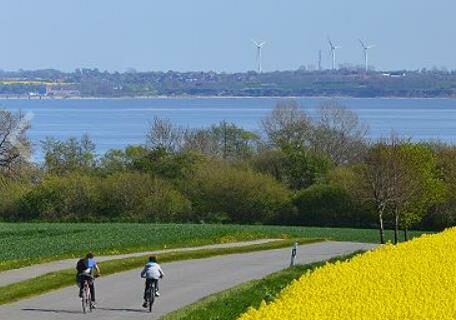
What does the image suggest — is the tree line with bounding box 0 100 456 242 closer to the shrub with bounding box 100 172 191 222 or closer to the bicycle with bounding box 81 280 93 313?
the shrub with bounding box 100 172 191 222

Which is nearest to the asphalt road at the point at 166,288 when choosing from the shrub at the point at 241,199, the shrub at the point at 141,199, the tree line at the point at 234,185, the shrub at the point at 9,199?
the tree line at the point at 234,185

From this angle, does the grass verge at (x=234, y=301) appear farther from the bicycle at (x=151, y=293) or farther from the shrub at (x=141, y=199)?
the shrub at (x=141, y=199)

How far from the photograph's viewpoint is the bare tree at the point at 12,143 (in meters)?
77.5

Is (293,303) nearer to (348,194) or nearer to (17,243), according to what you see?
(17,243)

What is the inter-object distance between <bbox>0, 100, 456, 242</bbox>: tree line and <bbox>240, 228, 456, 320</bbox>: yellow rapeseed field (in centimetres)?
3369

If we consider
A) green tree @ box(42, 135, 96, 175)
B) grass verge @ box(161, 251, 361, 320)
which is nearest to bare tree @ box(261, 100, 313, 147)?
green tree @ box(42, 135, 96, 175)

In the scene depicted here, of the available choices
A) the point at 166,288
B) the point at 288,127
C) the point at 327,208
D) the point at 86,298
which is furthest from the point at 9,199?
the point at 86,298

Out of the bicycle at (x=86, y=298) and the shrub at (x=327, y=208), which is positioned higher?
the bicycle at (x=86, y=298)

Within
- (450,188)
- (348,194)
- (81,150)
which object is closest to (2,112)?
(81,150)

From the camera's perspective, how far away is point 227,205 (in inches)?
2805

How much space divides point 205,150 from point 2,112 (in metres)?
19.2

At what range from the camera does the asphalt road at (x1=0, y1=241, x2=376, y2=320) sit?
25703mm

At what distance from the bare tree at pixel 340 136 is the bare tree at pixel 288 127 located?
952 millimetres

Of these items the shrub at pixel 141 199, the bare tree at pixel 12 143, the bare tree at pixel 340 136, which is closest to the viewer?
the shrub at pixel 141 199
